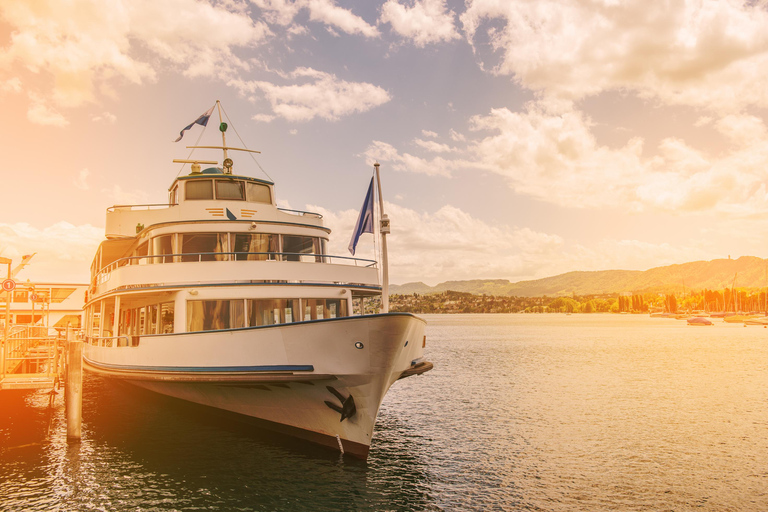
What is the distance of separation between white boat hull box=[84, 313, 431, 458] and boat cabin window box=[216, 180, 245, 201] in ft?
18.4

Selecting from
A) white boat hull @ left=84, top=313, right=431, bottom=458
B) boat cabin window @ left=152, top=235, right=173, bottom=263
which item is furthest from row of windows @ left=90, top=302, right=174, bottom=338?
boat cabin window @ left=152, top=235, right=173, bottom=263

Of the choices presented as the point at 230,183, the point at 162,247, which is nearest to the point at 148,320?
the point at 162,247

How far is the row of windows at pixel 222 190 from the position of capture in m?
18.8

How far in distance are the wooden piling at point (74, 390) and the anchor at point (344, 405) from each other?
26.8ft

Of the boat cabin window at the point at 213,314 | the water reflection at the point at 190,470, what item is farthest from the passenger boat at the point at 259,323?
the water reflection at the point at 190,470

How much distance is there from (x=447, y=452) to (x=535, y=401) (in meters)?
11.5

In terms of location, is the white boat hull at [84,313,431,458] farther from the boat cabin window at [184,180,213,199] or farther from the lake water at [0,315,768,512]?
the boat cabin window at [184,180,213,199]

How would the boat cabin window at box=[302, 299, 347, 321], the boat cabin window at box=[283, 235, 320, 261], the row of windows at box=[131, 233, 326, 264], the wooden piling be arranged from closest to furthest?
the boat cabin window at box=[302, 299, 347, 321]
the row of windows at box=[131, 233, 326, 264]
the wooden piling
the boat cabin window at box=[283, 235, 320, 261]

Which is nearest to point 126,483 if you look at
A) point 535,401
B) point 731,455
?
point 731,455

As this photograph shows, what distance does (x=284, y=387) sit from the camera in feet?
43.6

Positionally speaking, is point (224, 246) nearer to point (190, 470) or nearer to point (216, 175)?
point (216, 175)

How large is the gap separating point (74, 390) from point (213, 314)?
515cm

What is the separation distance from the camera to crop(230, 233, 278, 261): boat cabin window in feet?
52.2

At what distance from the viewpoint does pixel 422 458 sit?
15.5 m
